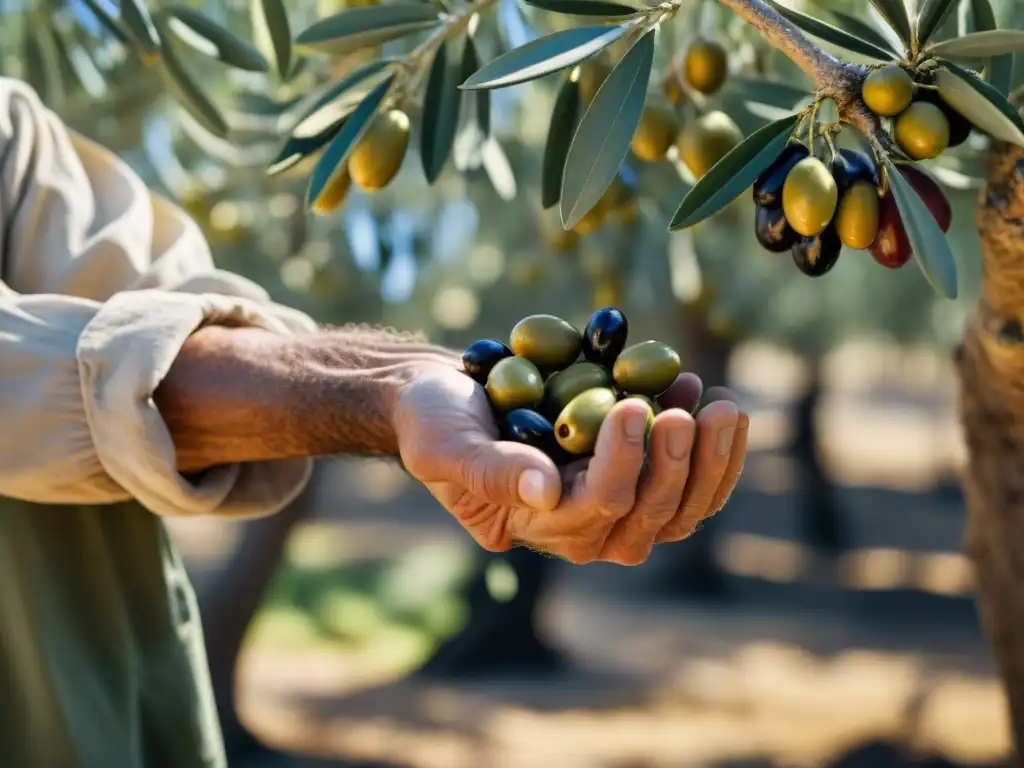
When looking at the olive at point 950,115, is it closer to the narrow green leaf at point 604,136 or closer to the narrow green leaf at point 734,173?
the narrow green leaf at point 734,173

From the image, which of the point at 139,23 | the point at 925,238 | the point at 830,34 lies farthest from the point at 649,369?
the point at 139,23

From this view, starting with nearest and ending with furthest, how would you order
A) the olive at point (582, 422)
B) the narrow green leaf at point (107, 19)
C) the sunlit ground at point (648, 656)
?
1. the olive at point (582, 422)
2. the narrow green leaf at point (107, 19)
3. the sunlit ground at point (648, 656)

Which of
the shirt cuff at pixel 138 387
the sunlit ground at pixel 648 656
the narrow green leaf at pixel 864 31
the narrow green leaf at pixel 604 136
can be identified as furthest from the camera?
the sunlit ground at pixel 648 656

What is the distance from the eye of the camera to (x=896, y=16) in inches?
52.7

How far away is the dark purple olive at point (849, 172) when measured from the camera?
1363 mm

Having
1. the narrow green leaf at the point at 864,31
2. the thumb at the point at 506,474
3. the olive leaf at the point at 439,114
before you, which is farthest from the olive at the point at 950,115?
the olive leaf at the point at 439,114

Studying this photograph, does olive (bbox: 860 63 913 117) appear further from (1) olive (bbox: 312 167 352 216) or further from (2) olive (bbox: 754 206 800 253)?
(1) olive (bbox: 312 167 352 216)

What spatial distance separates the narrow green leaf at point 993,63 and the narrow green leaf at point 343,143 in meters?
0.77

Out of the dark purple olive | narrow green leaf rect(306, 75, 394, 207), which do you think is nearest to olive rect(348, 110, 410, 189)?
narrow green leaf rect(306, 75, 394, 207)

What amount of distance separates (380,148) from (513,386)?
1.60 ft

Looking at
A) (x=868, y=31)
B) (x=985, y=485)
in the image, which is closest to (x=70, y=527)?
(x=868, y=31)

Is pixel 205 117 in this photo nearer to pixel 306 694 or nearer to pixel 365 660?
pixel 306 694

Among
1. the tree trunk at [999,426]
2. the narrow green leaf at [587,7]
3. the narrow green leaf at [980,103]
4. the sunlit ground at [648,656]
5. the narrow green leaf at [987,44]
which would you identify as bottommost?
the sunlit ground at [648,656]

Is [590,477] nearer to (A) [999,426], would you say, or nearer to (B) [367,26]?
(B) [367,26]
